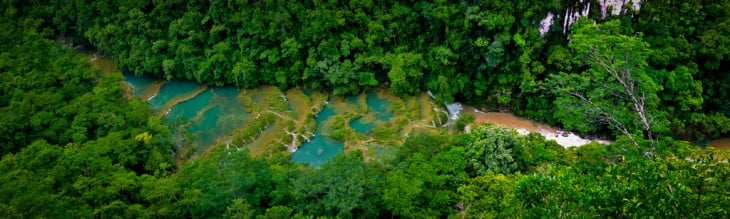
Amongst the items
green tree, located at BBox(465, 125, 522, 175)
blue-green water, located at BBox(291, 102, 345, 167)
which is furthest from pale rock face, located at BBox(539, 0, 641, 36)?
blue-green water, located at BBox(291, 102, 345, 167)

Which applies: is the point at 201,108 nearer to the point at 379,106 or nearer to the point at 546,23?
the point at 379,106

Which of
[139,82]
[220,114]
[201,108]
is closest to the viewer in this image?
[220,114]

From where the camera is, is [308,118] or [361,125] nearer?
[361,125]

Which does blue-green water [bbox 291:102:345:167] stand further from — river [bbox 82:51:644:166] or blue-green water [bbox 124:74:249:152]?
blue-green water [bbox 124:74:249:152]

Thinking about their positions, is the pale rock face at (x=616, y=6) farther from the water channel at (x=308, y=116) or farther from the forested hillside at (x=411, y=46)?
the water channel at (x=308, y=116)

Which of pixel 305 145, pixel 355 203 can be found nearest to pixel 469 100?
pixel 305 145

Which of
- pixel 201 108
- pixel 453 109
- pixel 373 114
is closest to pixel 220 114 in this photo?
pixel 201 108
